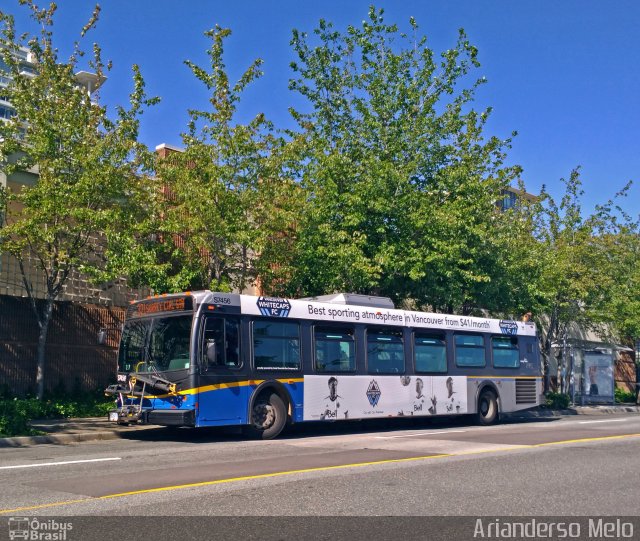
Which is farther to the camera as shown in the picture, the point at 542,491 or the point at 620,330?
the point at 620,330

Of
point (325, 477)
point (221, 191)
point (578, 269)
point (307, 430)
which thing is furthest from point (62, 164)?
point (578, 269)

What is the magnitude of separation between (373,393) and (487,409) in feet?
18.5

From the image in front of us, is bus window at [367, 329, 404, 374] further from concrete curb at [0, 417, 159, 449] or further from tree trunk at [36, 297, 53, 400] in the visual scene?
tree trunk at [36, 297, 53, 400]

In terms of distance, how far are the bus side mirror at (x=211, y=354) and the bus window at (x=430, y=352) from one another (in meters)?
7.02

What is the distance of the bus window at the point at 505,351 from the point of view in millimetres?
23484

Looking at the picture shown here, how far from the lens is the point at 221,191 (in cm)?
2083

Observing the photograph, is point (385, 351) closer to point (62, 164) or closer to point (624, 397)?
point (62, 164)

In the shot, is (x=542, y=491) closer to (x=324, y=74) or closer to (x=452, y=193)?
(x=452, y=193)

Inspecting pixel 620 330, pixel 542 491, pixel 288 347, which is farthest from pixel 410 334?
pixel 620 330

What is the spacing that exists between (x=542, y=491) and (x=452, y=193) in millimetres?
17931

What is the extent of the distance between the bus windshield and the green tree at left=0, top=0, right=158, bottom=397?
3.09 m

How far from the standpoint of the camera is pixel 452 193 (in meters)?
26.5

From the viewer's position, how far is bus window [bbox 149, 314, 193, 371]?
51.6ft

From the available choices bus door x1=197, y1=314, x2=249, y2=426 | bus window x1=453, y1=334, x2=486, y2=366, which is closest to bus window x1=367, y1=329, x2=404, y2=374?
bus window x1=453, y1=334, x2=486, y2=366
